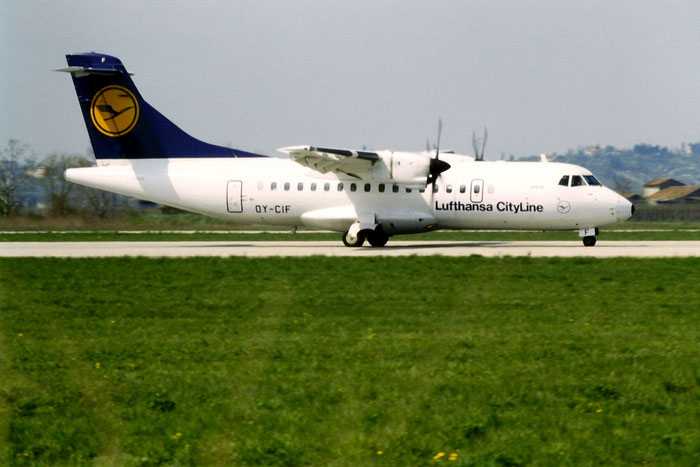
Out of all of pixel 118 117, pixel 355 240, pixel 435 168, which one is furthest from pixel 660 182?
pixel 118 117

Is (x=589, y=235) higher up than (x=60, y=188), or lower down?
lower down

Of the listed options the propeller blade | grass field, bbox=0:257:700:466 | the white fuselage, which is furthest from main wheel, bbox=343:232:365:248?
grass field, bbox=0:257:700:466

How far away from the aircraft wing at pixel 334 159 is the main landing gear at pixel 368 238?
2.15 m

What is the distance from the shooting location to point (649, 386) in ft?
30.1

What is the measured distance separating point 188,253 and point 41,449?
2038cm

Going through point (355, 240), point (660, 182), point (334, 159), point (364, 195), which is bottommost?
point (355, 240)

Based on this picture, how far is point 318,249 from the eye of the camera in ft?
97.1

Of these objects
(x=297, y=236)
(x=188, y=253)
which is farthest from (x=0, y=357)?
(x=297, y=236)

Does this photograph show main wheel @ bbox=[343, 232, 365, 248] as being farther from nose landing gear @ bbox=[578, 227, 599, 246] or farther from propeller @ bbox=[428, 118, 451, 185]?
nose landing gear @ bbox=[578, 227, 599, 246]

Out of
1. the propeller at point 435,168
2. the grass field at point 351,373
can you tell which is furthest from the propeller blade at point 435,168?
the grass field at point 351,373

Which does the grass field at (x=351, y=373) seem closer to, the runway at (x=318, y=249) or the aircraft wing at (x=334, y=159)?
the runway at (x=318, y=249)

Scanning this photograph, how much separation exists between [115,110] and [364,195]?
10484 mm

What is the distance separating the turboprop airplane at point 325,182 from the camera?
29.1 meters

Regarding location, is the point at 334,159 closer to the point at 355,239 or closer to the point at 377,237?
the point at 355,239
